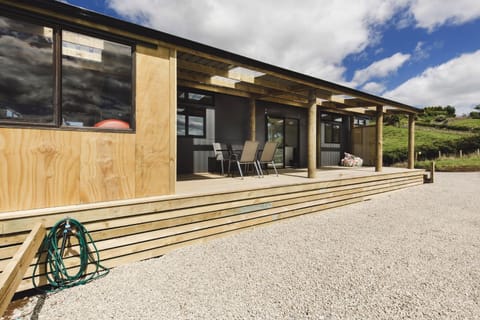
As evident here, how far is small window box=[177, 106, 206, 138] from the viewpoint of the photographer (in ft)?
20.7

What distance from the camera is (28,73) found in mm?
2318

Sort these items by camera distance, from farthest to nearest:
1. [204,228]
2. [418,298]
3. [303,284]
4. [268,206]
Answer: [268,206] < [204,228] < [303,284] < [418,298]

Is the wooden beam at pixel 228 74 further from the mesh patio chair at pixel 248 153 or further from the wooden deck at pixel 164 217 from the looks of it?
the wooden deck at pixel 164 217

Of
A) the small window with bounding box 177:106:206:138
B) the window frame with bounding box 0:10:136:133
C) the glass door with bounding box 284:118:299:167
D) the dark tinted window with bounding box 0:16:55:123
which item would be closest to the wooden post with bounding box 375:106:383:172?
the glass door with bounding box 284:118:299:167

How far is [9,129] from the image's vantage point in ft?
6.84

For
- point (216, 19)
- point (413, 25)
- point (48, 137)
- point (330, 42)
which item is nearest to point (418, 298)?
point (48, 137)

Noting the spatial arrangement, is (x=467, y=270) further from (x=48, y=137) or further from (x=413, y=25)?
(x=413, y=25)

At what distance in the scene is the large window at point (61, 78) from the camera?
2232mm

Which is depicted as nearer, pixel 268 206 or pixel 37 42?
pixel 37 42

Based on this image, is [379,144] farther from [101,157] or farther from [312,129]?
[101,157]

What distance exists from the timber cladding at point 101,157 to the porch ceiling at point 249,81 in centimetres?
77

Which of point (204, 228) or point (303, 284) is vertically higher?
point (204, 228)

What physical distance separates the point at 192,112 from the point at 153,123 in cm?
380

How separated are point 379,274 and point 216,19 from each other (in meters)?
18.0
